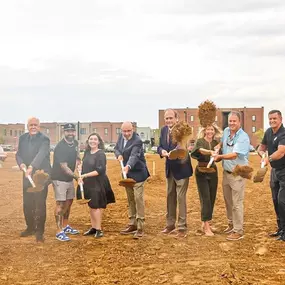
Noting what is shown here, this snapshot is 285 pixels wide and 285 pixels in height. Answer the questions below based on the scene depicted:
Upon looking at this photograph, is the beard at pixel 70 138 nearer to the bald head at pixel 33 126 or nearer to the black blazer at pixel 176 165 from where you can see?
the bald head at pixel 33 126

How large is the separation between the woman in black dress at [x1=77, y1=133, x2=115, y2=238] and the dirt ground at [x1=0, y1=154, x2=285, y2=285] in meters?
0.50

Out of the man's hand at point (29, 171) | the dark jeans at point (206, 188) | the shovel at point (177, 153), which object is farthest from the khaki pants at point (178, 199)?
the man's hand at point (29, 171)

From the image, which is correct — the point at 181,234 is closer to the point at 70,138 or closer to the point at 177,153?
the point at 177,153

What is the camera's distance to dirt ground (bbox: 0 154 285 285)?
6.05 metres

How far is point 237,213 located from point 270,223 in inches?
73.9

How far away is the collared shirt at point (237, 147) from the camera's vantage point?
25.9 feet

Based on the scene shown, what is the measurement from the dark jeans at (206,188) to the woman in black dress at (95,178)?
1457 millimetres

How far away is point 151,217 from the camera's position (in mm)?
10555

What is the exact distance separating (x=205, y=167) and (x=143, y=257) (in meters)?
1.84

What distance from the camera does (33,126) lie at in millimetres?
8008

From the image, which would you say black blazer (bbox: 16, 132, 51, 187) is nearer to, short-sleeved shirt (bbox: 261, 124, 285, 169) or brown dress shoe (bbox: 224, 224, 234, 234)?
brown dress shoe (bbox: 224, 224, 234, 234)

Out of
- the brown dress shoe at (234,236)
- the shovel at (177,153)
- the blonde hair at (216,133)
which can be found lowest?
the brown dress shoe at (234,236)

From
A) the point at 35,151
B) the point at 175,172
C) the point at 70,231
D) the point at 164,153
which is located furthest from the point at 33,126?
the point at 175,172

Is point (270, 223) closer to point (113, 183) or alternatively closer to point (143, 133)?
point (113, 183)
